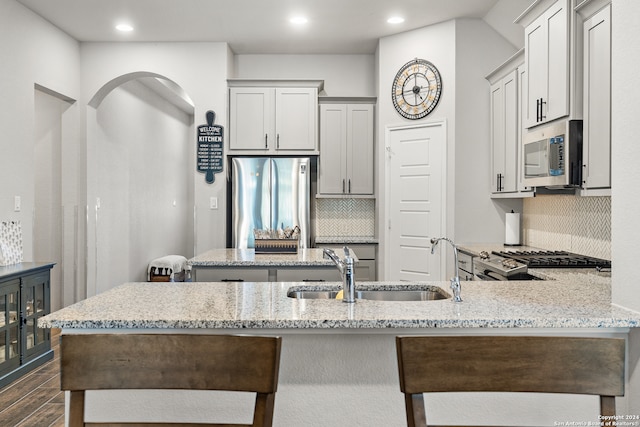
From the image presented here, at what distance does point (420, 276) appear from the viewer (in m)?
5.32

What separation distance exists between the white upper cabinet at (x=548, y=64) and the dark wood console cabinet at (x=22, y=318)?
12.2 ft

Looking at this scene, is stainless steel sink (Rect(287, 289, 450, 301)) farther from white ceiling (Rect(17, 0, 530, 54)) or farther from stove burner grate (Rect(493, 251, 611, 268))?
white ceiling (Rect(17, 0, 530, 54))

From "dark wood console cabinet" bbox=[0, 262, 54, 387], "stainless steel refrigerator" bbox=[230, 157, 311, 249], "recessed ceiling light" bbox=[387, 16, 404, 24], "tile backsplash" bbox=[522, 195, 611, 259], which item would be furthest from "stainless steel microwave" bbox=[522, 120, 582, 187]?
"dark wood console cabinet" bbox=[0, 262, 54, 387]

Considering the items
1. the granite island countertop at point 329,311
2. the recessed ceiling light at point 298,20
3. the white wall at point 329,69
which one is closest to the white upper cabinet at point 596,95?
the granite island countertop at point 329,311

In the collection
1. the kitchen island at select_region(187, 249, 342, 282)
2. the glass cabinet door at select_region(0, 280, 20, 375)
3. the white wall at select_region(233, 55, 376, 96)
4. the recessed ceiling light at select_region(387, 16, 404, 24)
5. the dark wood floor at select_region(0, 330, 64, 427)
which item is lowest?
the dark wood floor at select_region(0, 330, 64, 427)

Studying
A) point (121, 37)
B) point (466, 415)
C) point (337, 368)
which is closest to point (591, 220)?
point (466, 415)

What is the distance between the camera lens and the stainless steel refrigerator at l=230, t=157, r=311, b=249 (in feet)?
18.3

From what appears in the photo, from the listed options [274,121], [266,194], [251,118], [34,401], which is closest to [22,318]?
[34,401]

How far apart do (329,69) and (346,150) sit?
1.04 metres

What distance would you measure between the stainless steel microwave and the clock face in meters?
1.66

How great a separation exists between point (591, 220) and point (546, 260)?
55 cm

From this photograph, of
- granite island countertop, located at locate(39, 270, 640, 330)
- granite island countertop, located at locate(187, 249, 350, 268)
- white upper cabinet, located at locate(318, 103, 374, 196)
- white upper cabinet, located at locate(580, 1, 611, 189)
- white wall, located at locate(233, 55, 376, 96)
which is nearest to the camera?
granite island countertop, located at locate(39, 270, 640, 330)

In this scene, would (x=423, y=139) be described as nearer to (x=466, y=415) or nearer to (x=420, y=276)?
(x=420, y=276)

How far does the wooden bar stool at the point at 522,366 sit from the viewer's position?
3.52 feet
